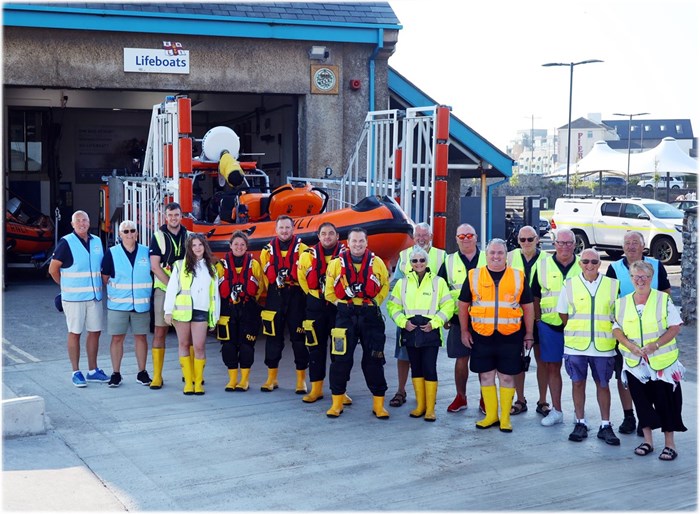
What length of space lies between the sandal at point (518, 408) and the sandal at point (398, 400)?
2.97 ft

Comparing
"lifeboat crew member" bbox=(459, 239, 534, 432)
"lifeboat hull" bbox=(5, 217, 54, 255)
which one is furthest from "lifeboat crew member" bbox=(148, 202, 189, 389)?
"lifeboat hull" bbox=(5, 217, 54, 255)

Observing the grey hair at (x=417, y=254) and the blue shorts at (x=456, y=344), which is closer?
the grey hair at (x=417, y=254)

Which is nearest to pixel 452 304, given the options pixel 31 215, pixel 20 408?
pixel 20 408

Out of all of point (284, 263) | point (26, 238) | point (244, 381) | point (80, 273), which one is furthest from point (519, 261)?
point (26, 238)

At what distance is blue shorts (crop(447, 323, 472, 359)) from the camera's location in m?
7.38

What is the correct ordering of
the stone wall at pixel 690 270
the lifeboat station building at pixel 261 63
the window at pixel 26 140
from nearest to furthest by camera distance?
the stone wall at pixel 690 270
the lifeboat station building at pixel 261 63
the window at pixel 26 140

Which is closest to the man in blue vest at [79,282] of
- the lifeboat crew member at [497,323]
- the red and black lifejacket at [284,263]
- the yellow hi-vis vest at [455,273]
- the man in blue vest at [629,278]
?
the red and black lifejacket at [284,263]

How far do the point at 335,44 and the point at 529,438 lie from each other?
29.4 feet

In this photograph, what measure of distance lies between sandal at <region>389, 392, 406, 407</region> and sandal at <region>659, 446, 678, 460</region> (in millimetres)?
2220

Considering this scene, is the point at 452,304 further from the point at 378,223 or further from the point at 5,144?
the point at 5,144

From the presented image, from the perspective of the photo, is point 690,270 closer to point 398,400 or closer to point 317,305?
point 398,400

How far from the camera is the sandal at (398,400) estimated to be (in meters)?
7.55

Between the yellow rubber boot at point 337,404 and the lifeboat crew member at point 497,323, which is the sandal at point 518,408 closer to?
the lifeboat crew member at point 497,323

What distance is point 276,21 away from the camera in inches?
532
